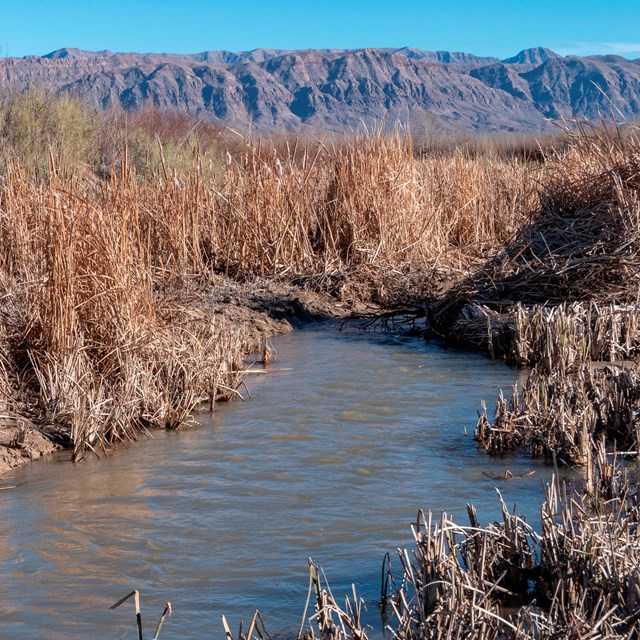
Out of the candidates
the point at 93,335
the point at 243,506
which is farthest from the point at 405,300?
the point at 243,506

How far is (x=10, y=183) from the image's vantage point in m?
6.42

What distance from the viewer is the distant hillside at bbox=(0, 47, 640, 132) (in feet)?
414

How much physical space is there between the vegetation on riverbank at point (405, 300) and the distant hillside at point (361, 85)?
4287 inches

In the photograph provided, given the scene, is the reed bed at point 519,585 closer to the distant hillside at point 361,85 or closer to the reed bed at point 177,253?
the reed bed at point 177,253

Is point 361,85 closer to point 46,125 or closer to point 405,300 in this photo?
point 46,125

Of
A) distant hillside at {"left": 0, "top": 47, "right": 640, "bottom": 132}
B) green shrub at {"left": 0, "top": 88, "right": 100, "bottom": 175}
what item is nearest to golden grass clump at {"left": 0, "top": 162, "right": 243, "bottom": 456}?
green shrub at {"left": 0, "top": 88, "right": 100, "bottom": 175}

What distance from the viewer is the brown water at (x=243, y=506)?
333 cm

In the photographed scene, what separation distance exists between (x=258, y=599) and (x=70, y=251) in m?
2.64

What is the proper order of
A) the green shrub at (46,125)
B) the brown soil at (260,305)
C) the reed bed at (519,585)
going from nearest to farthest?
the reed bed at (519,585) < the brown soil at (260,305) < the green shrub at (46,125)

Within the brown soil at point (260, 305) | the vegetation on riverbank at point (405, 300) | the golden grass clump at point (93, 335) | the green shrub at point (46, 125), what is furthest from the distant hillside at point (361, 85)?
the golden grass clump at point (93, 335)

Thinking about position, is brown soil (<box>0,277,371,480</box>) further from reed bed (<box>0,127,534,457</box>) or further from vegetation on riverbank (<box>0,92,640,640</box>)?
reed bed (<box>0,127,534,457</box>)

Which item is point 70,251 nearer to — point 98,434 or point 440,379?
point 98,434

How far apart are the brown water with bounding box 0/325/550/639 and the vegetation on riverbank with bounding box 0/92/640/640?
29cm

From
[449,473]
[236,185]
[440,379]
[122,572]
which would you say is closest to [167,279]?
[236,185]
